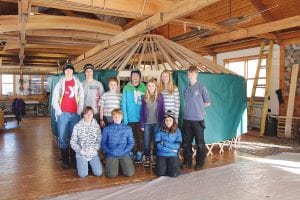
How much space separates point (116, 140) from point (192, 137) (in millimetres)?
1070

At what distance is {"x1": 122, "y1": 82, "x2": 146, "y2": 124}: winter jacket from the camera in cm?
405

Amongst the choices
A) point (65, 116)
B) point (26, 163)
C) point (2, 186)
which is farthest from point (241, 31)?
point (2, 186)

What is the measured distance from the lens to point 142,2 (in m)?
4.71

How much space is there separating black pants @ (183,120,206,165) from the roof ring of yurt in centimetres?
148

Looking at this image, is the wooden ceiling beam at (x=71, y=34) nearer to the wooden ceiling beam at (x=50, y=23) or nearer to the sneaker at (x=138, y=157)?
the wooden ceiling beam at (x=50, y=23)

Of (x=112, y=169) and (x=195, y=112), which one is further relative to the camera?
(x=195, y=112)

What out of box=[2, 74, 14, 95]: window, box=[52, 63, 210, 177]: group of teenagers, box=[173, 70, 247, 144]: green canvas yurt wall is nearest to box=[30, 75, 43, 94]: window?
box=[2, 74, 14, 95]: window

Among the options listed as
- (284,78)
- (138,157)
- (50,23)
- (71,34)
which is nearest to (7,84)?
(71,34)

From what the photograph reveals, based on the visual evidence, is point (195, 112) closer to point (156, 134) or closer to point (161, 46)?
point (156, 134)

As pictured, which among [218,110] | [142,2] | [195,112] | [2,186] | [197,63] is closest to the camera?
[2,186]

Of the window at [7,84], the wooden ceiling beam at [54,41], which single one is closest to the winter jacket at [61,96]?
the wooden ceiling beam at [54,41]

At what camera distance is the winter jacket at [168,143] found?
12.1ft

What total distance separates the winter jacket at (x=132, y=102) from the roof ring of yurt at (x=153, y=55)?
3.82 ft

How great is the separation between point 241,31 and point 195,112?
3503mm
